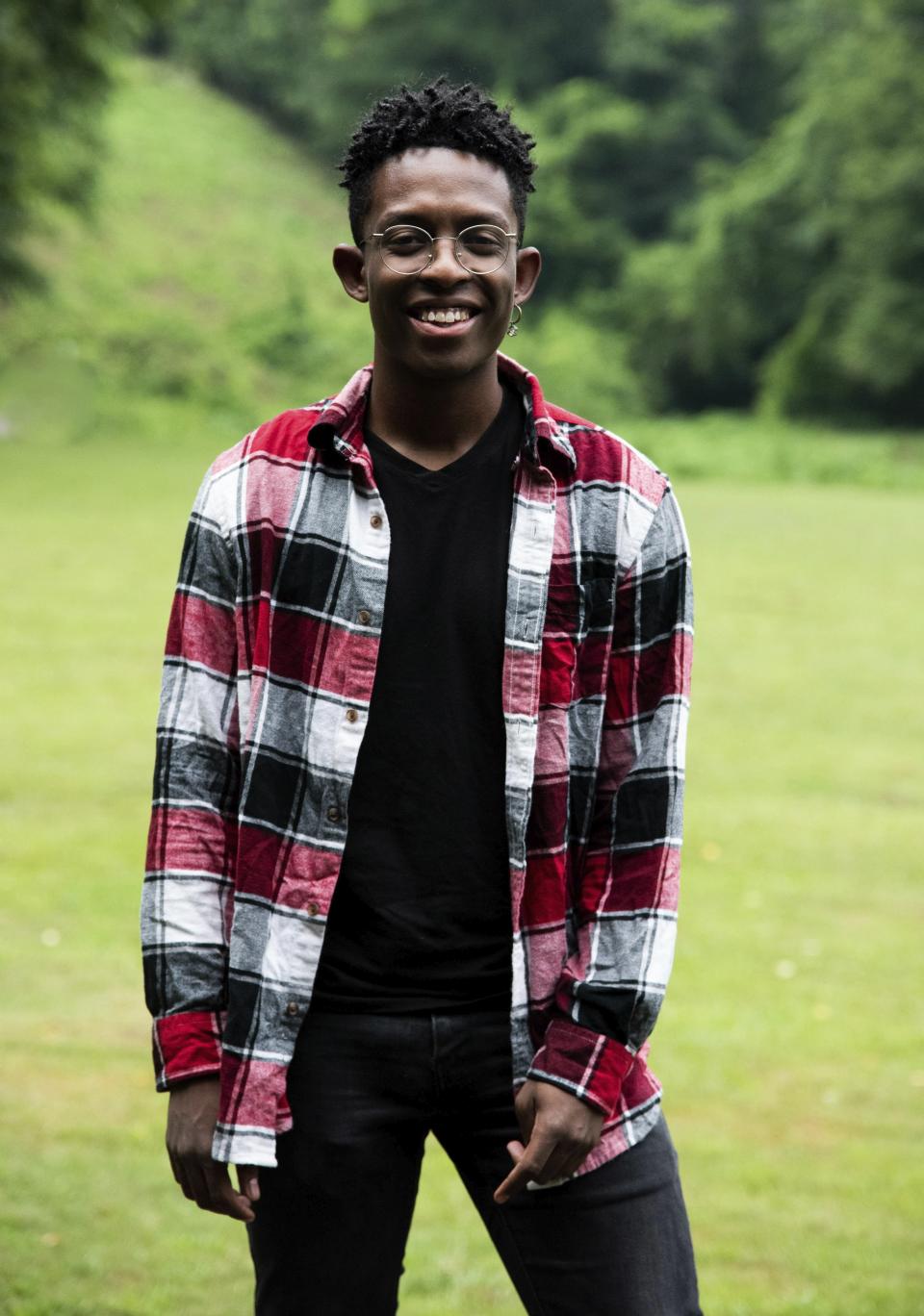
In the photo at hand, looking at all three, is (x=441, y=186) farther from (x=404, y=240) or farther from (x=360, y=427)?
(x=360, y=427)

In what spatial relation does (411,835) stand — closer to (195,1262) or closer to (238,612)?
(238,612)

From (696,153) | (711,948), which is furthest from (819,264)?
(711,948)

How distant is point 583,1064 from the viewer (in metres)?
2.09

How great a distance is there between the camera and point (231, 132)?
168 ft

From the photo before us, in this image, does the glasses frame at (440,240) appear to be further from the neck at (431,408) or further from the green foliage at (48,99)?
the green foliage at (48,99)

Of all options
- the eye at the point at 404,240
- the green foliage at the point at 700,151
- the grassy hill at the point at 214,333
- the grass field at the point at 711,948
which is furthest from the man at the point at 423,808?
the green foliage at the point at 700,151

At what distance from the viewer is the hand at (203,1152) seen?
2.14m

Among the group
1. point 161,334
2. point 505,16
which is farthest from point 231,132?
point 161,334

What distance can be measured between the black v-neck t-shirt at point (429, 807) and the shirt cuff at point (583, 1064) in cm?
12

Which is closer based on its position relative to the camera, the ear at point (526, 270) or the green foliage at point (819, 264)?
the ear at point (526, 270)

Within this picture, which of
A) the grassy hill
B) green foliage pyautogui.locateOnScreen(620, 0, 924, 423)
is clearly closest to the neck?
the grassy hill

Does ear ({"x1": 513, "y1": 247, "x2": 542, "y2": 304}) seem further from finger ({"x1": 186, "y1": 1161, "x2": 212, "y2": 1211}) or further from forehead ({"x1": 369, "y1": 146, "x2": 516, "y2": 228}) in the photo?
finger ({"x1": 186, "y1": 1161, "x2": 212, "y2": 1211})

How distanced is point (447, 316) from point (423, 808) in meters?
0.59

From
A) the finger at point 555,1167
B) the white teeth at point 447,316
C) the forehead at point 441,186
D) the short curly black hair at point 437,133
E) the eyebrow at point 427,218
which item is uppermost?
the short curly black hair at point 437,133
